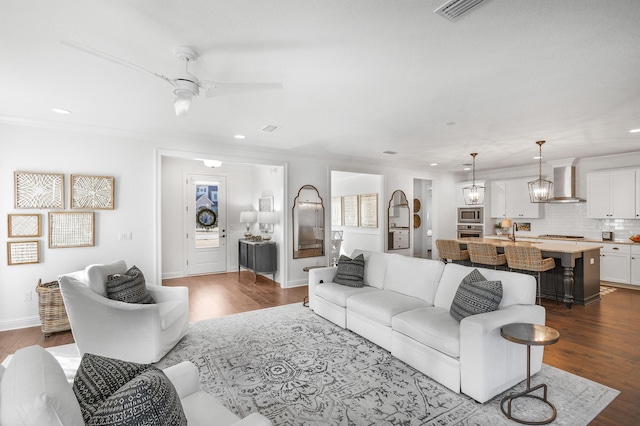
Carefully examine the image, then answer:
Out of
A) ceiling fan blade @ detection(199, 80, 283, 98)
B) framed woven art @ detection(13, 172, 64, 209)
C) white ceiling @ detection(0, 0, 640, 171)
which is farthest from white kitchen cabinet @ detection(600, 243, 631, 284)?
framed woven art @ detection(13, 172, 64, 209)

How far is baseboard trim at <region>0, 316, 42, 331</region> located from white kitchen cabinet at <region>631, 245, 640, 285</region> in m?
9.57

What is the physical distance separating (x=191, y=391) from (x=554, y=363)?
3262mm

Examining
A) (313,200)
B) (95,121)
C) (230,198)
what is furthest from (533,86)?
(230,198)

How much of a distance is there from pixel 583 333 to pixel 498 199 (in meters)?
4.94

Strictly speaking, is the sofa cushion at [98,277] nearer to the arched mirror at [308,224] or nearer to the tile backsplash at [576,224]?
the arched mirror at [308,224]

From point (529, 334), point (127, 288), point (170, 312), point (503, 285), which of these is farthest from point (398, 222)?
point (127, 288)

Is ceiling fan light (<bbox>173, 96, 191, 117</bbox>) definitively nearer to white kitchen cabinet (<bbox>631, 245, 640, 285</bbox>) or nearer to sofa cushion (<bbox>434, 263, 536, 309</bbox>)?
sofa cushion (<bbox>434, 263, 536, 309</bbox>)

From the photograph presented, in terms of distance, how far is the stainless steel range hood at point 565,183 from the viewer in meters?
6.90

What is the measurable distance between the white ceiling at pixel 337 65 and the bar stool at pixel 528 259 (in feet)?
5.78

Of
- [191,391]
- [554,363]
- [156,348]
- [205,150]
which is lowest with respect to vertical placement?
[554,363]

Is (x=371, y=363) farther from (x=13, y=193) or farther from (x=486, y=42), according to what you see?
(x=13, y=193)

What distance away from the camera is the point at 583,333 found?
3822mm

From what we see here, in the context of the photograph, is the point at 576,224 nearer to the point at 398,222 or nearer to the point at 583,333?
the point at 398,222

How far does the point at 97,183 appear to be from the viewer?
4.39 metres
